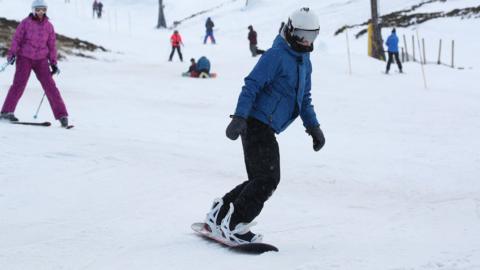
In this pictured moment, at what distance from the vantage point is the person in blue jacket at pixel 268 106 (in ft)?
13.5

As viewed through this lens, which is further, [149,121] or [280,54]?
[149,121]

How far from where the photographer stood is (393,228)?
526cm

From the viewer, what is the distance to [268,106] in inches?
165

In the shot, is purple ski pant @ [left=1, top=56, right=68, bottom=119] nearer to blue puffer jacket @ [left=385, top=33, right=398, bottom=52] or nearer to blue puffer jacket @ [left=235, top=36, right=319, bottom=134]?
blue puffer jacket @ [left=235, top=36, right=319, bottom=134]

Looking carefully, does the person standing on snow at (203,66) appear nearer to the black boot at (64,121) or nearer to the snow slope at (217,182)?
the snow slope at (217,182)

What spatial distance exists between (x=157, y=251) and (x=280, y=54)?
1.47 meters

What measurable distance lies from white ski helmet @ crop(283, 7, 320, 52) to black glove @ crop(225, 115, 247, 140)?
596 millimetres

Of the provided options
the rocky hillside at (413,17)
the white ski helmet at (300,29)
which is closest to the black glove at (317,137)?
the white ski helmet at (300,29)

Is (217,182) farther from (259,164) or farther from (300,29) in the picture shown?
(300,29)

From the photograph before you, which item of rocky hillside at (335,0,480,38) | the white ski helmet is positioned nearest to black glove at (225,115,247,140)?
the white ski helmet

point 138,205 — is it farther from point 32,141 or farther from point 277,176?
point 32,141

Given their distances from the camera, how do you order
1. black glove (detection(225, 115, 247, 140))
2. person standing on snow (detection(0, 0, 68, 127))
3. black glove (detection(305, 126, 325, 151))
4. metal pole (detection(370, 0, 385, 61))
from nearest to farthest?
black glove (detection(225, 115, 247, 140)) → black glove (detection(305, 126, 325, 151)) → person standing on snow (detection(0, 0, 68, 127)) → metal pole (detection(370, 0, 385, 61))

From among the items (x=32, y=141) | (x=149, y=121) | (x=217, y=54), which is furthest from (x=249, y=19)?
(x=32, y=141)

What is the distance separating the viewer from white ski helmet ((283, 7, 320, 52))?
411 centimetres
